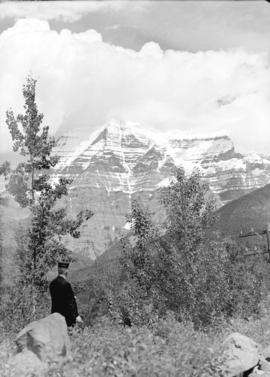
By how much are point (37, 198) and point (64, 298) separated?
22476 mm

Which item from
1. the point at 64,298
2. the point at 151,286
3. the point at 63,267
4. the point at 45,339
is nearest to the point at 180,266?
the point at 151,286

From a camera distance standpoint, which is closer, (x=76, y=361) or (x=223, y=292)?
(x=76, y=361)

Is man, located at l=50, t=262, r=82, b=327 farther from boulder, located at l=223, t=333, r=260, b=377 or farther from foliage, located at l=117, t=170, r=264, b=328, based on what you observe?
foliage, located at l=117, t=170, r=264, b=328

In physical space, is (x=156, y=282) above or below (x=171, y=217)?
below

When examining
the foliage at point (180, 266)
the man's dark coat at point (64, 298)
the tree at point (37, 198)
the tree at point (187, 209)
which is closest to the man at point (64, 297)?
the man's dark coat at point (64, 298)

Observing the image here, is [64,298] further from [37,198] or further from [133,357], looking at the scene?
[37,198]

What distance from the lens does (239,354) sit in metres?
14.3

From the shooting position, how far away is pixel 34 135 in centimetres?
3719

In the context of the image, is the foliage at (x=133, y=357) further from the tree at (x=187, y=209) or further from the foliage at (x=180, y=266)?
the tree at (x=187, y=209)

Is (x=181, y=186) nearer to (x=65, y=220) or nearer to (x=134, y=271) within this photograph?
(x=134, y=271)

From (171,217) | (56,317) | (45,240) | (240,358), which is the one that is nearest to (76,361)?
(56,317)

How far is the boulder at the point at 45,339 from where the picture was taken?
→ 1091 centimetres

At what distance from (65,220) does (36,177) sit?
4277 mm

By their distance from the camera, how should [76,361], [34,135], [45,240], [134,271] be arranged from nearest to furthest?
[76,361], [134,271], [45,240], [34,135]
